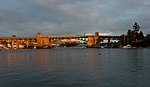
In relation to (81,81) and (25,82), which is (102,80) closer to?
(81,81)

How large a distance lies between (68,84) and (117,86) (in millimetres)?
5296

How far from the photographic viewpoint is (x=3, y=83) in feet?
103

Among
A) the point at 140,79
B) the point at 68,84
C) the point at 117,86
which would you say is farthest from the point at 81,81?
the point at 140,79

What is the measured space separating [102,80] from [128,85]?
13.7ft

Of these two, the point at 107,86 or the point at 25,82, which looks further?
the point at 25,82

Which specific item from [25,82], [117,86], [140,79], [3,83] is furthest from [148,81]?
[3,83]

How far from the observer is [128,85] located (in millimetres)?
28969

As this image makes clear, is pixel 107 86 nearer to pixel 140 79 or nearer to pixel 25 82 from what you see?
pixel 140 79

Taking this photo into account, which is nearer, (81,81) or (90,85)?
(90,85)

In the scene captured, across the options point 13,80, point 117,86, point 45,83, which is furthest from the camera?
point 13,80

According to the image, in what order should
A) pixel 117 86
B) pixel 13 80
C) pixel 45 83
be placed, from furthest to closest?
1. pixel 13 80
2. pixel 45 83
3. pixel 117 86

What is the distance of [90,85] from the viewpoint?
29281mm

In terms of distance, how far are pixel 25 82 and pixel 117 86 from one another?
34.4 feet

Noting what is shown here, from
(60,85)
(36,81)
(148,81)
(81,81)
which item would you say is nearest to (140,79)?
(148,81)
